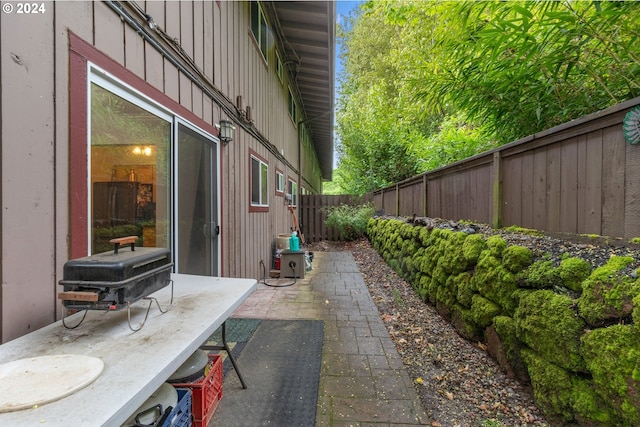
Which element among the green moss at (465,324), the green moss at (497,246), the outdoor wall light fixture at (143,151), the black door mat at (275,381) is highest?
the outdoor wall light fixture at (143,151)

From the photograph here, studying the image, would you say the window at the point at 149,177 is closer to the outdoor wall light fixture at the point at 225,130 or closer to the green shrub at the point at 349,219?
the outdoor wall light fixture at the point at 225,130

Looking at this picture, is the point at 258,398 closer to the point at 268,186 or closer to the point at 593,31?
the point at 593,31

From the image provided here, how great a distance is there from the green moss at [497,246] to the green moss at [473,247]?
0.49 ft

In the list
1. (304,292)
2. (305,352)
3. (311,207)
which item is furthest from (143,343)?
(311,207)

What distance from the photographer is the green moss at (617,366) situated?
1285mm

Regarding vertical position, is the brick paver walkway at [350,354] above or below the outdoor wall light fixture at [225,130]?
below

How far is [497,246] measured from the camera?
246 centimetres

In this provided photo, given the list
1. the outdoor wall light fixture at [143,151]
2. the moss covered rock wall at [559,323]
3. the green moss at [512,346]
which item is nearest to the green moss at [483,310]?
the moss covered rock wall at [559,323]

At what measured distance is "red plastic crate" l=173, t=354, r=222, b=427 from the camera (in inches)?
61.7

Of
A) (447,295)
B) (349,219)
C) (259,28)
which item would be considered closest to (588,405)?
(447,295)

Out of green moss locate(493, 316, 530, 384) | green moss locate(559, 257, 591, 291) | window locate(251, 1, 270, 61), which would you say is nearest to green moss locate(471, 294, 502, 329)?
green moss locate(493, 316, 530, 384)

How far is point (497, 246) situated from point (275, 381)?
2138 millimetres

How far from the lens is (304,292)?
4520mm

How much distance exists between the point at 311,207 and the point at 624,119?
922 cm
